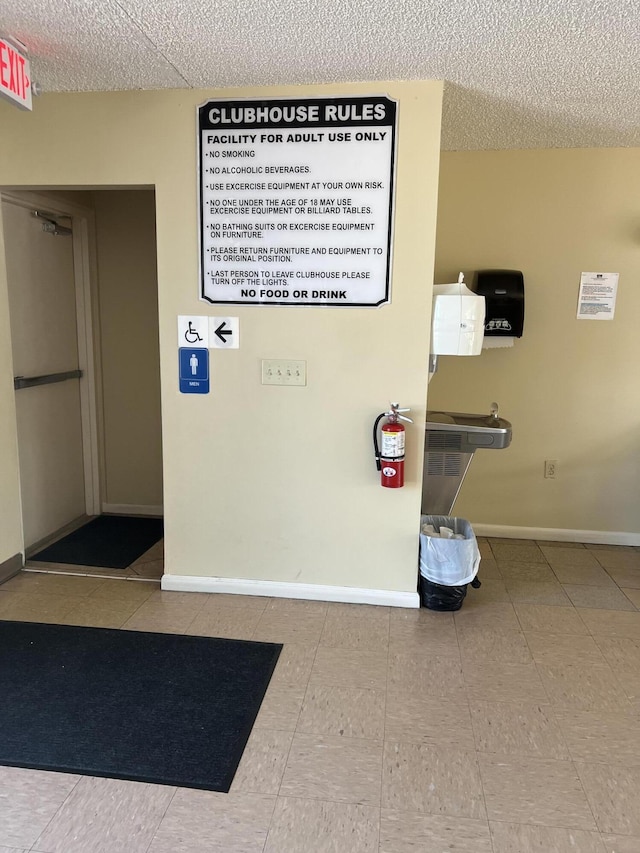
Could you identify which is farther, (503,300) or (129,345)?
(129,345)

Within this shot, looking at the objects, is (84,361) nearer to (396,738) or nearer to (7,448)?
(7,448)

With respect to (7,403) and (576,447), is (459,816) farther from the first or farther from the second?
(7,403)

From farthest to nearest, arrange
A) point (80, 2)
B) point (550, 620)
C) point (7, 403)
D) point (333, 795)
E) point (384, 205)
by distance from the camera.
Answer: point (7, 403)
point (550, 620)
point (384, 205)
point (80, 2)
point (333, 795)

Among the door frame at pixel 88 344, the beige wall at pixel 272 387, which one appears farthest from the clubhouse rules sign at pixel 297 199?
the door frame at pixel 88 344

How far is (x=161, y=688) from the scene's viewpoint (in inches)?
86.1

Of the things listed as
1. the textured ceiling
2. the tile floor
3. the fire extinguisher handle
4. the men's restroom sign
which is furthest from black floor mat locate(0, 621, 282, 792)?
the textured ceiling

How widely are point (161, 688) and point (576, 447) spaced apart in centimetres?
279

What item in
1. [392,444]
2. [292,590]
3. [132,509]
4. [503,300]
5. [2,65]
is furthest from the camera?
[132,509]

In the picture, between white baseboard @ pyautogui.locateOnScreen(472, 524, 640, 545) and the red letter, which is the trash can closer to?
white baseboard @ pyautogui.locateOnScreen(472, 524, 640, 545)

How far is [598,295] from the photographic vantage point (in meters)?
3.46

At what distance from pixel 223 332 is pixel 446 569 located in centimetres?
154

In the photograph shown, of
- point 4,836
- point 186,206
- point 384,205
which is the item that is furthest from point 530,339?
point 4,836

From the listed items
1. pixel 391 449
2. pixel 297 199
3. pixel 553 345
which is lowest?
pixel 391 449

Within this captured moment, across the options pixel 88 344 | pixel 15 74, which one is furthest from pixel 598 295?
pixel 88 344
